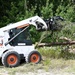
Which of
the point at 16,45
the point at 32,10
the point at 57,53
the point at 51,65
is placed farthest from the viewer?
the point at 32,10

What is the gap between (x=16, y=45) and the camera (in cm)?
1176

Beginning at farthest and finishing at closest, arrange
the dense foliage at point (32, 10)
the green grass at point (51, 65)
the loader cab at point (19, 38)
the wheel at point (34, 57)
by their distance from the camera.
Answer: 1. the dense foliage at point (32, 10)
2. the loader cab at point (19, 38)
3. the wheel at point (34, 57)
4. the green grass at point (51, 65)

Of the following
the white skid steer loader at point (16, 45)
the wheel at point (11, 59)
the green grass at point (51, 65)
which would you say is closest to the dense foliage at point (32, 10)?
the green grass at point (51, 65)

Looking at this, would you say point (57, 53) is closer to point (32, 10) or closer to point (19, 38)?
point (19, 38)

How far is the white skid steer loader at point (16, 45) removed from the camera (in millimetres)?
11414

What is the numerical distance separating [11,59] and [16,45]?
25.3 inches

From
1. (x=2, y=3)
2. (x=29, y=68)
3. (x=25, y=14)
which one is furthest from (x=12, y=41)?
(x=2, y=3)

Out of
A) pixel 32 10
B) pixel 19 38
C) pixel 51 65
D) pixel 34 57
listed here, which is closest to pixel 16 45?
pixel 19 38

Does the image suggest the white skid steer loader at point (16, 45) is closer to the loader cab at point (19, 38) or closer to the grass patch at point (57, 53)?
the loader cab at point (19, 38)

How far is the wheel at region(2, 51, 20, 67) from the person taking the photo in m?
11.3

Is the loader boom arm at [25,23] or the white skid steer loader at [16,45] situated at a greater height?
the loader boom arm at [25,23]

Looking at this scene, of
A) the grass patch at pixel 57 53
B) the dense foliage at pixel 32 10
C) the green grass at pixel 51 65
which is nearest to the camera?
the green grass at pixel 51 65

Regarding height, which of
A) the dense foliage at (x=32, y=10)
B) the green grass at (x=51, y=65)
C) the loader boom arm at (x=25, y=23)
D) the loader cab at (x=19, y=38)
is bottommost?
the green grass at (x=51, y=65)

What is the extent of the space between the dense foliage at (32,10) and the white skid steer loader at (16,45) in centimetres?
816
